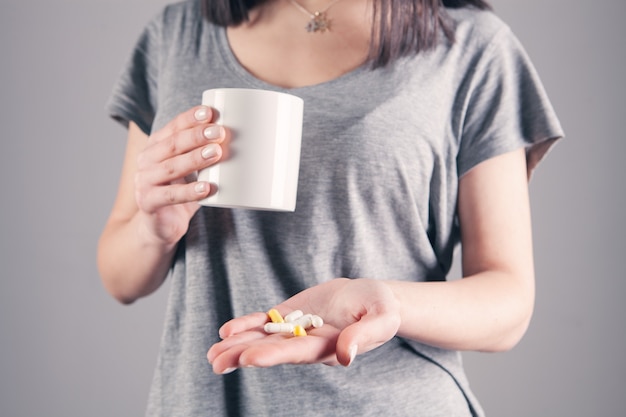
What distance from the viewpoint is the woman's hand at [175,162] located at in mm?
720

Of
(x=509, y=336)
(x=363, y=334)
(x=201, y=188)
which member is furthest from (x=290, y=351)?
(x=509, y=336)

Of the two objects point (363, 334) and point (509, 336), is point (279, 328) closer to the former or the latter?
point (363, 334)

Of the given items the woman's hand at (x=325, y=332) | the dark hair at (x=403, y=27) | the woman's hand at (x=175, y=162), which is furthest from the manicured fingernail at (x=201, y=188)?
the dark hair at (x=403, y=27)

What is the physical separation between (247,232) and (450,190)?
11.9 inches

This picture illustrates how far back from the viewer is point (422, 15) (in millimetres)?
977

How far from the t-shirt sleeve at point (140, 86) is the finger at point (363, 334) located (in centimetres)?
62

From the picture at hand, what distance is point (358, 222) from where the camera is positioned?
89cm

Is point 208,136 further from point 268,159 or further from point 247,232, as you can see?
point 247,232

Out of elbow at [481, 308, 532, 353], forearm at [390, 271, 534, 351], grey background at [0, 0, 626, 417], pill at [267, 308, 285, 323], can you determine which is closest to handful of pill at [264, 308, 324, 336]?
pill at [267, 308, 285, 323]

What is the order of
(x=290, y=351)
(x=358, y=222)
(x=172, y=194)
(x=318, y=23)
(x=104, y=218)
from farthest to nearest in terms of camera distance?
(x=104, y=218) < (x=318, y=23) < (x=358, y=222) < (x=172, y=194) < (x=290, y=351)

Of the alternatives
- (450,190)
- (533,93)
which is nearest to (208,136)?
(450,190)

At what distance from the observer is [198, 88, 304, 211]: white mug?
2.34 ft

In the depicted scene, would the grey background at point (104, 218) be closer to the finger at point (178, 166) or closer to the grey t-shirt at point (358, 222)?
the grey t-shirt at point (358, 222)

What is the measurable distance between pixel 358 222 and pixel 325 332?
0.30m
